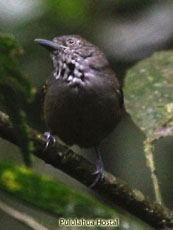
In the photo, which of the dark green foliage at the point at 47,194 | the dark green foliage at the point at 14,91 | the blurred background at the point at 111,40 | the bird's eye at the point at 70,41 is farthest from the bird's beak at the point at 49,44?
the dark green foliage at the point at 47,194

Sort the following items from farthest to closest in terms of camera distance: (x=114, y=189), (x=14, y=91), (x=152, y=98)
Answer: (x=152, y=98) → (x=114, y=189) → (x=14, y=91)

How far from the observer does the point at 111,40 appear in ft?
16.6

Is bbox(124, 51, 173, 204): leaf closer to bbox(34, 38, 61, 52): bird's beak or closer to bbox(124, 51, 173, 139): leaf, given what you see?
bbox(124, 51, 173, 139): leaf

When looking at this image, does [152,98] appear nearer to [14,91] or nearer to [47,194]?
[14,91]

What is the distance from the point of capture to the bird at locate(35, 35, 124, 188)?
11.6ft

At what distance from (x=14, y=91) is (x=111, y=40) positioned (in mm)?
3724

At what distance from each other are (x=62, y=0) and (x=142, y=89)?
4.17 ft

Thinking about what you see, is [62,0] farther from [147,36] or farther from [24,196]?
[24,196]

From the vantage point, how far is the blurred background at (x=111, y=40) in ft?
14.0

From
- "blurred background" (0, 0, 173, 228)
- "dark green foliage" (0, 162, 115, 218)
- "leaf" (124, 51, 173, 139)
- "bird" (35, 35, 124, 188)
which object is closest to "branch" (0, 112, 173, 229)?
"leaf" (124, 51, 173, 139)

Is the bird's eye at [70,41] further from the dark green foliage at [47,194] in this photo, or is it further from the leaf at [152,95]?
the dark green foliage at [47,194]

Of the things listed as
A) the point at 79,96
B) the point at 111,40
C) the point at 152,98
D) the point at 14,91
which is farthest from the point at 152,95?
the point at 111,40

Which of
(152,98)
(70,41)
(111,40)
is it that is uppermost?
(111,40)

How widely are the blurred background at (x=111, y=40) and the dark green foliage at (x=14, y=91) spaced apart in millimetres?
2751
